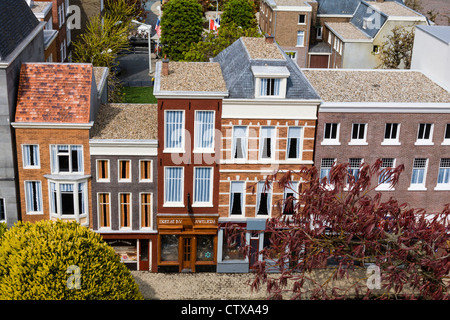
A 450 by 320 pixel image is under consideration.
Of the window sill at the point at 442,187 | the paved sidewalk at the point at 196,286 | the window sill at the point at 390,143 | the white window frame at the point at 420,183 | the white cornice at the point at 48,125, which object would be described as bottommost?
the paved sidewalk at the point at 196,286

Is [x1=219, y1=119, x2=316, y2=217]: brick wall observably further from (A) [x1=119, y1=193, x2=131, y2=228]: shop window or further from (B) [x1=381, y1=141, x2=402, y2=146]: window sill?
(A) [x1=119, y1=193, x2=131, y2=228]: shop window

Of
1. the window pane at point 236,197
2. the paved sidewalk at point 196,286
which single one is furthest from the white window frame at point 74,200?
the window pane at point 236,197

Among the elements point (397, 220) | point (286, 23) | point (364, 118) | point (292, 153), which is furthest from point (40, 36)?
point (286, 23)

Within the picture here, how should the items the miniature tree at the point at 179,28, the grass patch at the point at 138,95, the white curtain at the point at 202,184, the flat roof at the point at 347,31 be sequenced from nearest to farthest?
1. the white curtain at the point at 202,184
2. the flat roof at the point at 347,31
3. the grass patch at the point at 138,95
4. the miniature tree at the point at 179,28

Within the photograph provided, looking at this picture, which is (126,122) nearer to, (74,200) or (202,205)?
(74,200)

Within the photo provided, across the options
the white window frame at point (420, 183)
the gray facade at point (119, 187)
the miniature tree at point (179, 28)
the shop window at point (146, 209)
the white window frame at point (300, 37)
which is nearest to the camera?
the gray facade at point (119, 187)

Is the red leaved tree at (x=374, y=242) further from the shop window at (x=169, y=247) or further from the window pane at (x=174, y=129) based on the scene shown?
the shop window at (x=169, y=247)

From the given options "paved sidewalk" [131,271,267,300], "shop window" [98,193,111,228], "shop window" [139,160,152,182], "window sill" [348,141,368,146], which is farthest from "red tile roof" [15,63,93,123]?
"window sill" [348,141,368,146]

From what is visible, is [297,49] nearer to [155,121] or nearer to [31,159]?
[155,121]
